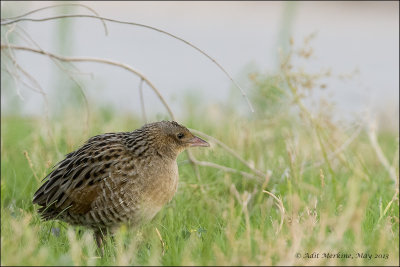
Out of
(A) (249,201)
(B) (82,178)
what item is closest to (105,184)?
(B) (82,178)

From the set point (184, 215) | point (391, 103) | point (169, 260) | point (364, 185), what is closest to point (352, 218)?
point (169, 260)

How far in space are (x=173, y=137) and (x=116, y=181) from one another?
63cm

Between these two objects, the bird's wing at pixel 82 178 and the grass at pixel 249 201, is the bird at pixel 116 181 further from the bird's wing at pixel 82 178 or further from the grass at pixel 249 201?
the grass at pixel 249 201

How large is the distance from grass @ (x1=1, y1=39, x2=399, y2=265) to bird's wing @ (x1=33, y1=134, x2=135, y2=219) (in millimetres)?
211

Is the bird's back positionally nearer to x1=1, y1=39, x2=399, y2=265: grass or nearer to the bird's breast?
the bird's breast

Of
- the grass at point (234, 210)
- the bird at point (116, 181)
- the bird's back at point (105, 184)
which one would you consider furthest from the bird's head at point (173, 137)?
the grass at point (234, 210)

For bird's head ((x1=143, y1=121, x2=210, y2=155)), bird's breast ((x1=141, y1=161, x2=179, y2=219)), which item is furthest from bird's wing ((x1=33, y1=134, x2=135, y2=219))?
bird's head ((x1=143, y1=121, x2=210, y2=155))

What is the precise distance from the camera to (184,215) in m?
5.38

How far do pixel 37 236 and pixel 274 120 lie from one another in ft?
10.1

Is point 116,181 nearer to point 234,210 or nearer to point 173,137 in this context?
point 173,137

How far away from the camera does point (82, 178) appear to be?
469 centimetres

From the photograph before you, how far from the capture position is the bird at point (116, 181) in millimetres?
4578

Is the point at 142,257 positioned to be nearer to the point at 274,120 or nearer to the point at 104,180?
the point at 104,180

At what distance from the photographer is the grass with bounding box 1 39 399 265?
3.51m
